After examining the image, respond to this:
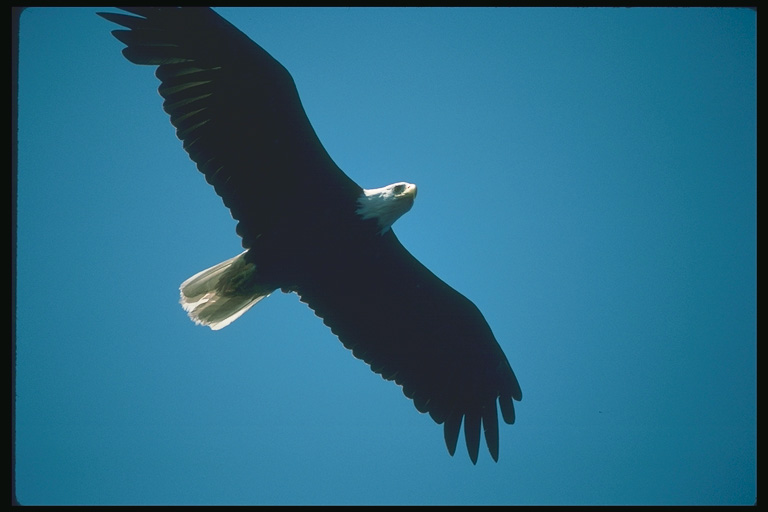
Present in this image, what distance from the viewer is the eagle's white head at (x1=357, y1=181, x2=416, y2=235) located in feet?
16.1

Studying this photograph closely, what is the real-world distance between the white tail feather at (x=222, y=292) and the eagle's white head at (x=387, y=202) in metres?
1.20

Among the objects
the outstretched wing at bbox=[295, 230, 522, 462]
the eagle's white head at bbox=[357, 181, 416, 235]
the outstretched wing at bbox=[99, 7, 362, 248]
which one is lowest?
the outstretched wing at bbox=[295, 230, 522, 462]

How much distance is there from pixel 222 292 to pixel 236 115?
5.67ft

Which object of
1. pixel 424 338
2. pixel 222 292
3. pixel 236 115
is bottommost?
pixel 424 338

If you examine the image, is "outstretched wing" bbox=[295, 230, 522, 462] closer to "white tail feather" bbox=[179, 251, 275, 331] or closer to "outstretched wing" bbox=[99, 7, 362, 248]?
"white tail feather" bbox=[179, 251, 275, 331]

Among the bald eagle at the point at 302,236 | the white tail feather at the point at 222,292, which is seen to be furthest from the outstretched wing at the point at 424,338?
the white tail feather at the point at 222,292

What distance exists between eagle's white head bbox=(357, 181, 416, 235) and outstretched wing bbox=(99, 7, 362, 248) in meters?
0.12

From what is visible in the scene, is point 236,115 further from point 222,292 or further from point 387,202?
point 222,292

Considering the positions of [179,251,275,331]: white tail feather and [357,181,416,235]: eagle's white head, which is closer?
[357,181,416,235]: eagle's white head

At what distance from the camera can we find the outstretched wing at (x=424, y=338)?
5566 millimetres

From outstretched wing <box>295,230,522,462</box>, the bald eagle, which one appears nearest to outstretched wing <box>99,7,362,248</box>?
the bald eagle

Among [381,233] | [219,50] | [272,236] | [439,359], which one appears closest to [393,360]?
[439,359]

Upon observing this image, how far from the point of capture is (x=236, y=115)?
15.5 ft

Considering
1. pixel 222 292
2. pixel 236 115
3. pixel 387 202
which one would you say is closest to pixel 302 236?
pixel 387 202
